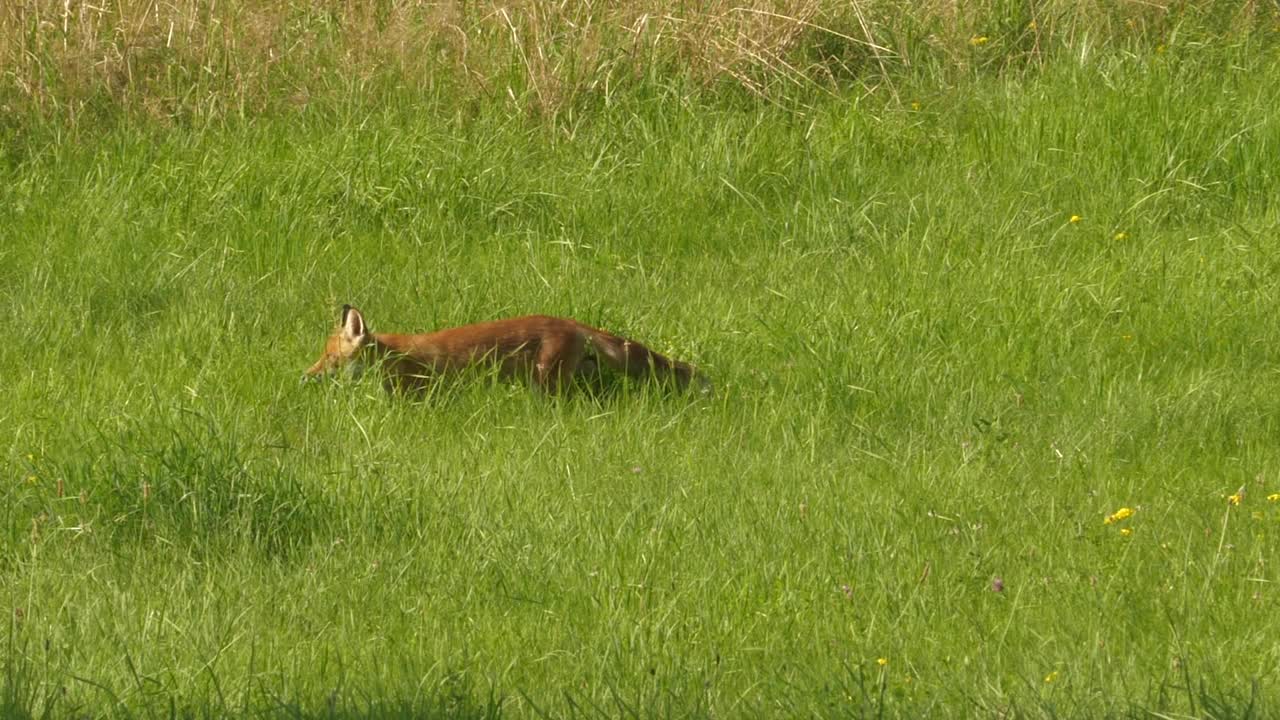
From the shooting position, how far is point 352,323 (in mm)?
7520

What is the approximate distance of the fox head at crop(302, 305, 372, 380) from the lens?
287 inches

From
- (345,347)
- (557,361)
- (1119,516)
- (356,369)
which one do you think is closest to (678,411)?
(557,361)

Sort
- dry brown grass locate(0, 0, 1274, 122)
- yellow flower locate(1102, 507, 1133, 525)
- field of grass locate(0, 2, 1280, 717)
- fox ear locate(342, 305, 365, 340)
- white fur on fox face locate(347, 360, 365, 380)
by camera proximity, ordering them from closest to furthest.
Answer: field of grass locate(0, 2, 1280, 717), yellow flower locate(1102, 507, 1133, 525), white fur on fox face locate(347, 360, 365, 380), fox ear locate(342, 305, 365, 340), dry brown grass locate(0, 0, 1274, 122)

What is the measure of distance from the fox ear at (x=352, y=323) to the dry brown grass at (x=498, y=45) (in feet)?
8.59

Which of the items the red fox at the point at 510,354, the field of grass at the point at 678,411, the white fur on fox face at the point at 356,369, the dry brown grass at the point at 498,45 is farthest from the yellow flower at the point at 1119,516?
the dry brown grass at the point at 498,45

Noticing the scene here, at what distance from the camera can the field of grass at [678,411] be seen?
15.4 ft

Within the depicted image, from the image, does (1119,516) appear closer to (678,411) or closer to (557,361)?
(678,411)

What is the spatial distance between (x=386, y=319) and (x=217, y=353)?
1049 mm

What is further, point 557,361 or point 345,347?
point 345,347

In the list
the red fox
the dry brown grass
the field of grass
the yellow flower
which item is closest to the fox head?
the red fox

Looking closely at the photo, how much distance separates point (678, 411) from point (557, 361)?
605 millimetres

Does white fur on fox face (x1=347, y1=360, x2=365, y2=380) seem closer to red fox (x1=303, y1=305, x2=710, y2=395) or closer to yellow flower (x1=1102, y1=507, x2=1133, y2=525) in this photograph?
red fox (x1=303, y1=305, x2=710, y2=395)

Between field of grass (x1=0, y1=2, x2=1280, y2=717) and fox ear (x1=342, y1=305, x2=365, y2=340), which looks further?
fox ear (x1=342, y1=305, x2=365, y2=340)

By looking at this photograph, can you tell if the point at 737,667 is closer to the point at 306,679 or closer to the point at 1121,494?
the point at 306,679
